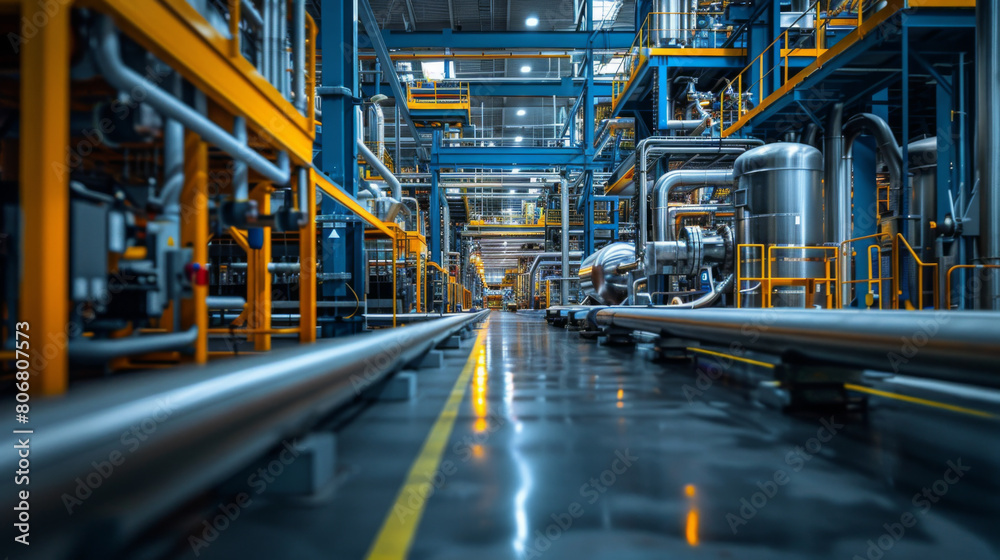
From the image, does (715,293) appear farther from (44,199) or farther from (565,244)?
(565,244)

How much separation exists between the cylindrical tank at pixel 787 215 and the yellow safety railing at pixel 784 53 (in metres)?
2.41

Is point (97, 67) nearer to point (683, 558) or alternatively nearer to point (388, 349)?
point (388, 349)

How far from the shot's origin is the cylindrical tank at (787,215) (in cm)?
810

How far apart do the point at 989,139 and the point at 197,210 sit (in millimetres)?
7706

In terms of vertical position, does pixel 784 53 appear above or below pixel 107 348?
above

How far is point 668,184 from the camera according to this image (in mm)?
10719

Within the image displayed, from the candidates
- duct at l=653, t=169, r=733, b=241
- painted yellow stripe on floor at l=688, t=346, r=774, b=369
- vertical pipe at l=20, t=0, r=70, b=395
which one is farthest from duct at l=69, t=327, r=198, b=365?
duct at l=653, t=169, r=733, b=241

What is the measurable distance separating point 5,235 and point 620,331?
6393mm

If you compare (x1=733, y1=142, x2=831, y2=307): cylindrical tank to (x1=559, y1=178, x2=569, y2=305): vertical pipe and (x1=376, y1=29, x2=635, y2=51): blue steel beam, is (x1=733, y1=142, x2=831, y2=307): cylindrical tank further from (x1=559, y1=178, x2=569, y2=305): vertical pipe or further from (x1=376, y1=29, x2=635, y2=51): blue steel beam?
(x1=559, y1=178, x2=569, y2=305): vertical pipe

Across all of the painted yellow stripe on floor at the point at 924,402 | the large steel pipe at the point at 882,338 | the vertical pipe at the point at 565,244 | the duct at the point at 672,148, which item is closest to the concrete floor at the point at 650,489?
the painted yellow stripe on floor at the point at 924,402

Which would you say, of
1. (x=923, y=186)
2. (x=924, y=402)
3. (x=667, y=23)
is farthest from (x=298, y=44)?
(x=667, y=23)

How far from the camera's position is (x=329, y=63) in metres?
7.22

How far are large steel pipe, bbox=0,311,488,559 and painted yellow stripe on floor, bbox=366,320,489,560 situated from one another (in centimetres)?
44

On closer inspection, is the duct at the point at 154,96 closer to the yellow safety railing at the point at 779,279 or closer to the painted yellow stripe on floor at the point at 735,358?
the painted yellow stripe on floor at the point at 735,358
